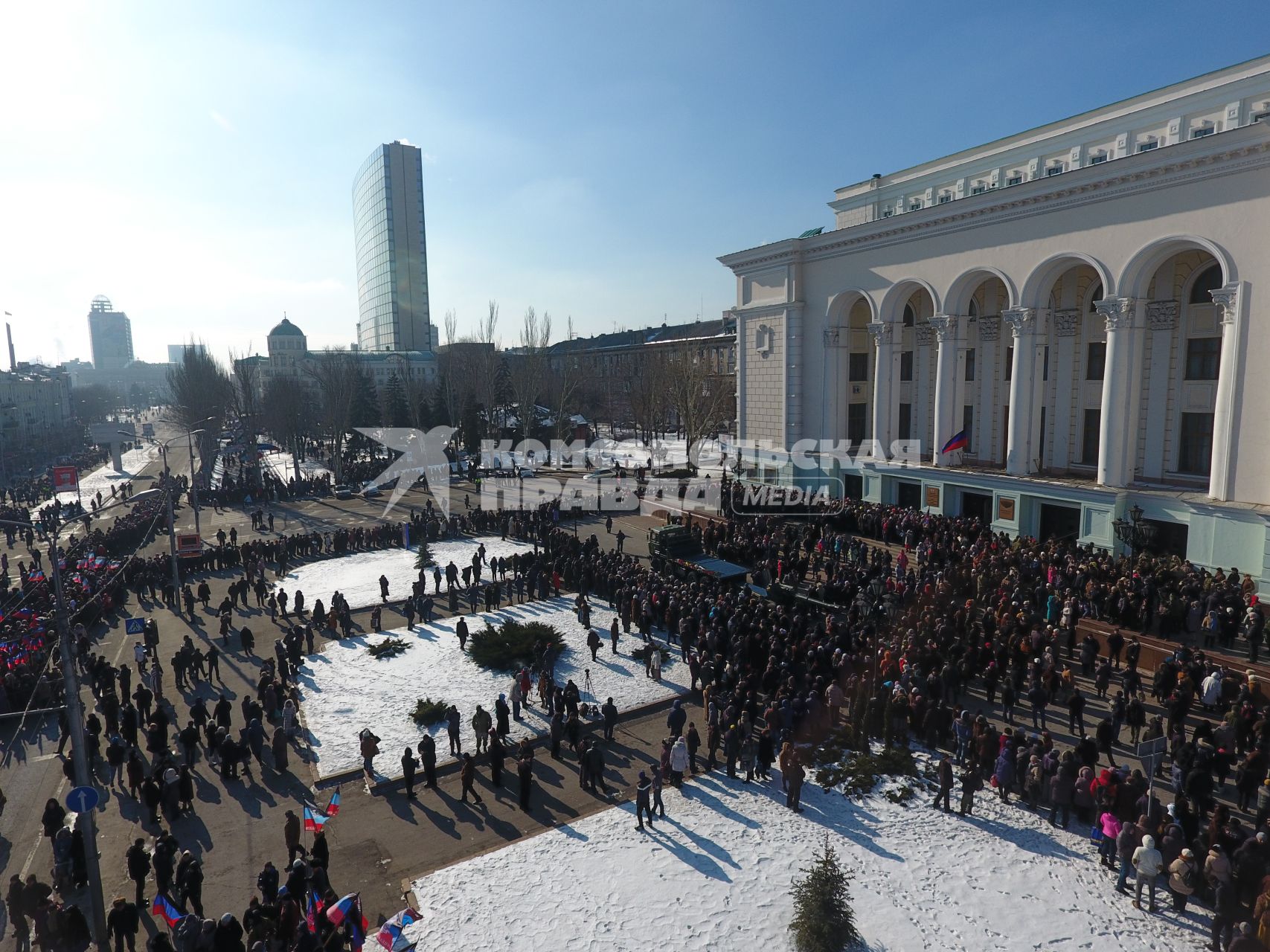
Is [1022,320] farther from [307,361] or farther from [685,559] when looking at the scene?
[307,361]

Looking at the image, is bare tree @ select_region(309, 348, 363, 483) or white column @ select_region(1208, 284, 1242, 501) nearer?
white column @ select_region(1208, 284, 1242, 501)

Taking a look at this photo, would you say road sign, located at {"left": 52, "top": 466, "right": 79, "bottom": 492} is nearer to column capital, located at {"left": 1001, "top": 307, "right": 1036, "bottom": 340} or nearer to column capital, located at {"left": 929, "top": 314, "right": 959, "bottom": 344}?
column capital, located at {"left": 929, "top": 314, "right": 959, "bottom": 344}

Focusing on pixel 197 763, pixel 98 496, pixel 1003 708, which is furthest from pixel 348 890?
pixel 98 496

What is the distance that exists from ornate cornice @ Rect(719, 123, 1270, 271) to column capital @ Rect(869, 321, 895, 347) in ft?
10.7

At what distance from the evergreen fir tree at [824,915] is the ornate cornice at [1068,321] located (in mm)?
23601

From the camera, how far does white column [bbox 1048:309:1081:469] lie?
85.6ft

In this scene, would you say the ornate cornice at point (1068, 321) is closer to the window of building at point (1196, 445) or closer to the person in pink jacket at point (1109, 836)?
the window of building at point (1196, 445)

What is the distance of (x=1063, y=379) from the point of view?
26469 mm

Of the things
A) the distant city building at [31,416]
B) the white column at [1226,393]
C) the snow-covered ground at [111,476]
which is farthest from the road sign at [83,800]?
the distant city building at [31,416]

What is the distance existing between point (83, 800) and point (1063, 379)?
29.6m

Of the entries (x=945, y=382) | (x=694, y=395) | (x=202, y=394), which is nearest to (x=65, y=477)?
(x=202, y=394)

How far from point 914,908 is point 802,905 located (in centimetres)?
166

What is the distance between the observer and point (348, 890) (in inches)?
398

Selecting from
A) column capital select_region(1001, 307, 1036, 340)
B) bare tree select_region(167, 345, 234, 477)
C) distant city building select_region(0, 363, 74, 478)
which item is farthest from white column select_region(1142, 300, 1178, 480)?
distant city building select_region(0, 363, 74, 478)
